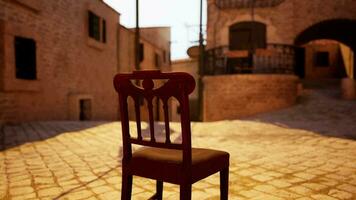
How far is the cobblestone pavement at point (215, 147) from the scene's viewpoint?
113 inches

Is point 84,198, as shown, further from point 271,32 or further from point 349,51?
point 349,51

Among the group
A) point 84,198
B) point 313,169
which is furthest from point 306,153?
point 84,198

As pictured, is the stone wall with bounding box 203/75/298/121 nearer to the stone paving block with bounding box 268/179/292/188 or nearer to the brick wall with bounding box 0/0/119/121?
the brick wall with bounding box 0/0/119/121

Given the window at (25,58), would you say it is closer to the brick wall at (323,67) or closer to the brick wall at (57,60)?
the brick wall at (57,60)

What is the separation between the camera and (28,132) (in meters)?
6.52

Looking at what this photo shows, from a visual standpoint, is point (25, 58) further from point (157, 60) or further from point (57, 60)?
point (157, 60)

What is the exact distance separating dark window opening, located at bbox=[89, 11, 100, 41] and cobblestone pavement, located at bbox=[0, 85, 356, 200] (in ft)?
17.7

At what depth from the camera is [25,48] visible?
8.16m

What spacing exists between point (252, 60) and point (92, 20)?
7.27 m

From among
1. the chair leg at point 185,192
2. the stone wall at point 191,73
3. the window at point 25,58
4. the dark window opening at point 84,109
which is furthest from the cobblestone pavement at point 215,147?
the stone wall at point 191,73

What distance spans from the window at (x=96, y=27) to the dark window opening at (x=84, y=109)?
275 cm

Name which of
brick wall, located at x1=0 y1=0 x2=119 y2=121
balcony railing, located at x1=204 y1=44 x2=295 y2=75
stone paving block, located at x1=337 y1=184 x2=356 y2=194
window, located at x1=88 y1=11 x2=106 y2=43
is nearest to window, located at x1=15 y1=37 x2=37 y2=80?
brick wall, located at x1=0 y1=0 x2=119 y2=121

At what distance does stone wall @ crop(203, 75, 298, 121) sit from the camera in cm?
1052

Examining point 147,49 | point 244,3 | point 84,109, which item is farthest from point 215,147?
point 147,49
